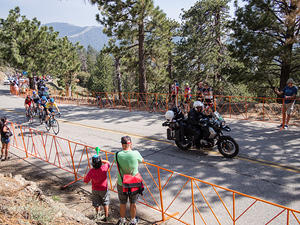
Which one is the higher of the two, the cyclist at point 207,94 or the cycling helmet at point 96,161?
the cyclist at point 207,94

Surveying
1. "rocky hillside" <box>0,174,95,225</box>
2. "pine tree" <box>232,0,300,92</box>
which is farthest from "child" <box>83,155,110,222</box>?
"pine tree" <box>232,0,300,92</box>

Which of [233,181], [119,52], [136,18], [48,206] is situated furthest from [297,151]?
[119,52]

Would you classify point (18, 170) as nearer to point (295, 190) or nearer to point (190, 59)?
point (295, 190)

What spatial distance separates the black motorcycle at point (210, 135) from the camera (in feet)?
23.9

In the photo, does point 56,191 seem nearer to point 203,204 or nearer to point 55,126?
point 203,204

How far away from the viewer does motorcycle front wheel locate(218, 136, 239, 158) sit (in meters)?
7.21

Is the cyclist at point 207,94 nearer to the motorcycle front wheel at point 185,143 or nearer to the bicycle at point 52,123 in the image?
the motorcycle front wheel at point 185,143

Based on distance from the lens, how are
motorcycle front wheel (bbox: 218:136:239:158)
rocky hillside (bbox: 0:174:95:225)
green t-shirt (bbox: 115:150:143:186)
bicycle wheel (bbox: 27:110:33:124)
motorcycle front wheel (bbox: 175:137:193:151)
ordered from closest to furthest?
1. rocky hillside (bbox: 0:174:95:225)
2. green t-shirt (bbox: 115:150:143:186)
3. motorcycle front wheel (bbox: 218:136:239:158)
4. motorcycle front wheel (bbox: 175:137:193:151)
5. bicycle wheel (bbox: 27:110:33:124)

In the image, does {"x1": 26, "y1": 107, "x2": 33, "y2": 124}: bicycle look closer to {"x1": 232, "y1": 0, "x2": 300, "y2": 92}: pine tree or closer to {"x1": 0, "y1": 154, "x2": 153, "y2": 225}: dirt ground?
{"x1": 0, "y1": 154, "x2": 153, "y2": 225}: dirt ground

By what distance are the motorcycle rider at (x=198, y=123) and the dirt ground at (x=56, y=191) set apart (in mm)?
3509

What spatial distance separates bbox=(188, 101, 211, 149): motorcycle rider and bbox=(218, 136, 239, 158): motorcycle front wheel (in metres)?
0.52

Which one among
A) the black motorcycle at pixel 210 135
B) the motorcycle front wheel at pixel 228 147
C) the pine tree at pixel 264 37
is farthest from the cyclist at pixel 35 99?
the pine tree at pixel 264 37

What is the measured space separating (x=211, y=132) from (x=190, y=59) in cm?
1619

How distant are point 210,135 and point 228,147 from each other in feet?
2.23
